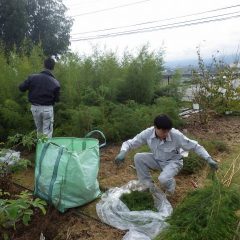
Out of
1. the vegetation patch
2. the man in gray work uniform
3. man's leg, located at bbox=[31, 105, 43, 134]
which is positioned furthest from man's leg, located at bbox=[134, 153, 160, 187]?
man's leg, located at bbox=[31, 105, 43, 134]

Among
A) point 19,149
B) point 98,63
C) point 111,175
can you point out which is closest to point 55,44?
point 98,63

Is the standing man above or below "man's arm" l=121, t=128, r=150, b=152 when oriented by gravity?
above

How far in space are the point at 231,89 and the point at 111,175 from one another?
4785 mm

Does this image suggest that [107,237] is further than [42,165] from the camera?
No

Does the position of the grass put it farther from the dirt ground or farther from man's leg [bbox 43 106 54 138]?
man's leg [bbox 43 106 54 138]

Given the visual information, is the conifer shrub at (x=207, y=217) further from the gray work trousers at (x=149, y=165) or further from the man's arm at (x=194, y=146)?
the gray work trousers at (x=149, y=165)

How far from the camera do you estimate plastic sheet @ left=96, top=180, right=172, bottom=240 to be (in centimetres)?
354

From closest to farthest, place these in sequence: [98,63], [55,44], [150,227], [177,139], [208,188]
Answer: [208,188], [150,227], [177,139], [98,63], [55,44]

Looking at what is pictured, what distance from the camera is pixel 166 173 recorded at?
13.5 feet

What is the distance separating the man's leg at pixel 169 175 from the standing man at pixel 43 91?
84.2 inches

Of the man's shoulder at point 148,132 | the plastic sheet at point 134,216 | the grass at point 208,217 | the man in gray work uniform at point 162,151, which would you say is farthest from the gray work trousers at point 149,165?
the grass at point 208,217

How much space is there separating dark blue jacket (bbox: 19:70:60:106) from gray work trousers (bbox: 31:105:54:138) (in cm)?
8

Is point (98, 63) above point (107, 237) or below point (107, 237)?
above

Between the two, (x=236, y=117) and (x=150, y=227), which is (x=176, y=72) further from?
(x=150, y=227)
